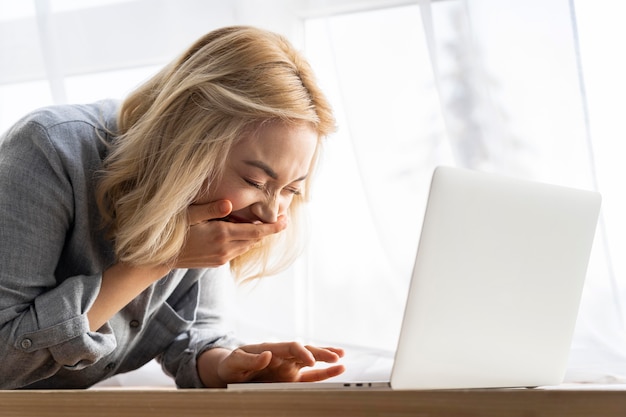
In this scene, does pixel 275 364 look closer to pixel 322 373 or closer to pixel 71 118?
pixel 322 373

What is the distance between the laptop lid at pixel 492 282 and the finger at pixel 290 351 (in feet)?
1.00

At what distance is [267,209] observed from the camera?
3.91 ft

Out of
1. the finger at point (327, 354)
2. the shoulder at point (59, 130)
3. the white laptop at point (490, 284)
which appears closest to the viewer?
the white laptop at point (490, 284)

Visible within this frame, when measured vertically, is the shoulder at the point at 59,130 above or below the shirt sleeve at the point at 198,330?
above

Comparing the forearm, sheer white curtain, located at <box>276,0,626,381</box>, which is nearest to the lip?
the forearm

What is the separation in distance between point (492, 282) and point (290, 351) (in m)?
0.39

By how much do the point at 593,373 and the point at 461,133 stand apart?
523 mm

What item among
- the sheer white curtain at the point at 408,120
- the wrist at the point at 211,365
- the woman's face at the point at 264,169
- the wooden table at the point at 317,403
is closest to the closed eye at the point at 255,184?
the woman's face at the point at 264,169

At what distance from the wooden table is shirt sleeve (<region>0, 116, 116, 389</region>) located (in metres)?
0.33

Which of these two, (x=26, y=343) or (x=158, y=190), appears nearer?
(x=26, y=343)

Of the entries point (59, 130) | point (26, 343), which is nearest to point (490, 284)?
point (26, 343)

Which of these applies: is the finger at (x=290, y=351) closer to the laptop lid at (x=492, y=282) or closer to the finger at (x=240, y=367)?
the finger at (x=240, y=367)

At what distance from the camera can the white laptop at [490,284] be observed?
28.2 inches

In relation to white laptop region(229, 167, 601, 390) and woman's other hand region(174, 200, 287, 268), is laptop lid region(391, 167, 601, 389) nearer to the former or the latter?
white laptop region(229, 167, 601, 390)
